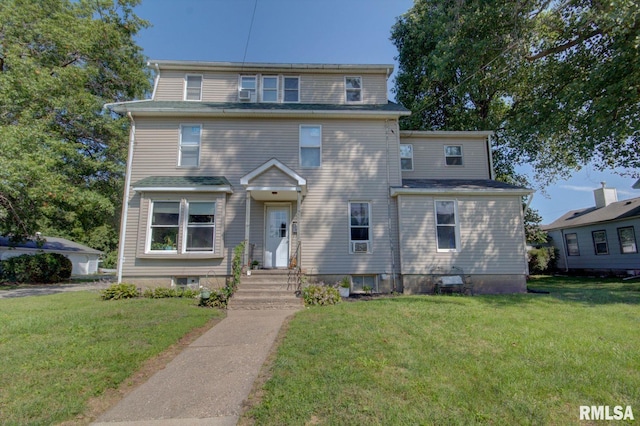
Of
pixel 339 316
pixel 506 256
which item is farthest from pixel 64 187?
pixel 506 256

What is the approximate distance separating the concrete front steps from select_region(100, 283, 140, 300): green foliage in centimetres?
343

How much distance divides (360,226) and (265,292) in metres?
4.35

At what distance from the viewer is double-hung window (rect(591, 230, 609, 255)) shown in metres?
19.0

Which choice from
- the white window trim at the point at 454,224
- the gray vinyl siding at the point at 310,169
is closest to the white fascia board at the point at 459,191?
the white window trim at the point at 454,224

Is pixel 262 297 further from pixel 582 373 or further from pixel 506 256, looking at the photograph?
pixel 506 256

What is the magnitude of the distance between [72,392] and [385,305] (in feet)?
19.6

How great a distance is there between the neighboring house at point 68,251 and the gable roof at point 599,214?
38.7 metres

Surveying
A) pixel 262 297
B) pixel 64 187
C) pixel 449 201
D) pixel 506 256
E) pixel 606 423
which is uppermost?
pixel 64 187

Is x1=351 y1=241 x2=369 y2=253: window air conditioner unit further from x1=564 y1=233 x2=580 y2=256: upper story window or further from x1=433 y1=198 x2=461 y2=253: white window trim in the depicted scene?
x1=564 y1=233 x2=580 y2=256: upper story window

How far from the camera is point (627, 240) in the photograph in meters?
17.7

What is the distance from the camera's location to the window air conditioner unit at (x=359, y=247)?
11.3 meters

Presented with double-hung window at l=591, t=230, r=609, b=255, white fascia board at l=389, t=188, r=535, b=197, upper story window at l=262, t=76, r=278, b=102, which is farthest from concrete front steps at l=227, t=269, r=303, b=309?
double-hung window at l=591, t=230, r=609, b=255

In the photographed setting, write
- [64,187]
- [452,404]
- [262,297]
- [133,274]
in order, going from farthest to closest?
[64,187], [133,274], [262,297], [452,404]

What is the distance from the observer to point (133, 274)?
34.7 ft
